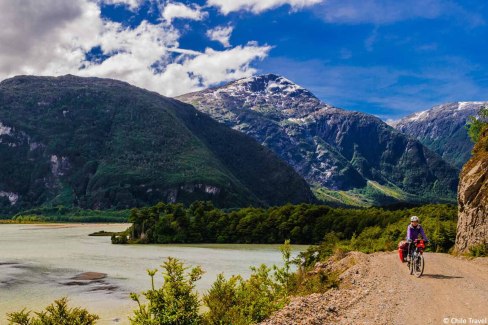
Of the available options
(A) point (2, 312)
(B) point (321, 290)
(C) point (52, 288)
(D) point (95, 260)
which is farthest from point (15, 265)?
(B) point (321, 290)

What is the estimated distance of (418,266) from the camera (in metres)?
26.5

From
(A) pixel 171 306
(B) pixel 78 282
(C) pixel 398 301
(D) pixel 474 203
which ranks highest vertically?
(D) pixel 474 203

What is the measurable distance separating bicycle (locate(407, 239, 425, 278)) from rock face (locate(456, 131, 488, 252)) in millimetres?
13850

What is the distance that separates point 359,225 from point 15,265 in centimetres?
9710

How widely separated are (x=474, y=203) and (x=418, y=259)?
16.9 meters

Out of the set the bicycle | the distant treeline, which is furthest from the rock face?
the distant treeline

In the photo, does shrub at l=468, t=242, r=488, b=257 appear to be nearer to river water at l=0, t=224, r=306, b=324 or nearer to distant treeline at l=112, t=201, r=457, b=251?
river water at l=0, t=224, r=306, b=324

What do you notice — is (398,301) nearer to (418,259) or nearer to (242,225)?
(418,259)

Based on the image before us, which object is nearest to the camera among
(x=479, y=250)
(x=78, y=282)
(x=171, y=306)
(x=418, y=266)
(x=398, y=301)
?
(x=398, y=301)

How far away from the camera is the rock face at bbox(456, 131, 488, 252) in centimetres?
3872

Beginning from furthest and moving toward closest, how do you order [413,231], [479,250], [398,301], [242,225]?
[242,225] → [479,250] → [413,231] → [398,301]

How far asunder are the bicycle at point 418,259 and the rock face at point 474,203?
13.8 meters

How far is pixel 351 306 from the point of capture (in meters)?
19.9

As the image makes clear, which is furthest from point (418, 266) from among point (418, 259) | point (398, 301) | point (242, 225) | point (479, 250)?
point (242, 225)
